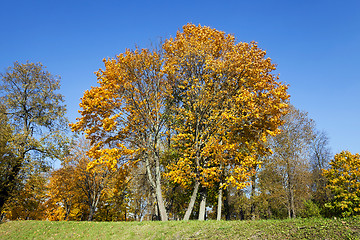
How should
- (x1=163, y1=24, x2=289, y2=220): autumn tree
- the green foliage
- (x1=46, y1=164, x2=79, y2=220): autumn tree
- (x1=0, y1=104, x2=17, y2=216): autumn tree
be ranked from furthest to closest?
the green foliage → (x1=46, y1=164, x2=79, y2=220): autumn tree → (x1=0, y1=104, x2=17, y2=216): autumn tree → (x1=163, y1=24, x2=289, y2=220): autumn tree

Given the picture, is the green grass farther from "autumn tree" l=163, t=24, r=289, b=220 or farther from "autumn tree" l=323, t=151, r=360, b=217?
"autumn tree" l=323, t=151, r=360, b=217

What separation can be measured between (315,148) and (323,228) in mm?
29682

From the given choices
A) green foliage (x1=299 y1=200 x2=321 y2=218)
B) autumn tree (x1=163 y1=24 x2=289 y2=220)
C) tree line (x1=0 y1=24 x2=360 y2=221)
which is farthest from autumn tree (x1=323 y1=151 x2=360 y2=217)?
autumn tree (x1=163 y1=24 x2=289 y2=220)

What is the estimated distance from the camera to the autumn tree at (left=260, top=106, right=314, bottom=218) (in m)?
23.5

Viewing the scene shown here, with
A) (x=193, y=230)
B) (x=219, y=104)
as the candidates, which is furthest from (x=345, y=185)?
(x=193, y=230)

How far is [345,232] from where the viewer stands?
6512 mm

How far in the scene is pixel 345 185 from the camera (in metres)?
21.6

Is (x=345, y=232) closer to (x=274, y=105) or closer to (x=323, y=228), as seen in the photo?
(x=323, y=228)

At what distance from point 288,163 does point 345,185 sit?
16.7 feet

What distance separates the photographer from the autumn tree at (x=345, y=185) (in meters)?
20.2

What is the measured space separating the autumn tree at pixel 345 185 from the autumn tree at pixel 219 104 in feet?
40.9

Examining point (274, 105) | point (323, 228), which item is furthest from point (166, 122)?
point (323, 228)

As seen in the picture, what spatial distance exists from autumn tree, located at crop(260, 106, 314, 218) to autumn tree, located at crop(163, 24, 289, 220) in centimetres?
1057

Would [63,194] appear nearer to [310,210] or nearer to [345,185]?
[310,210]
